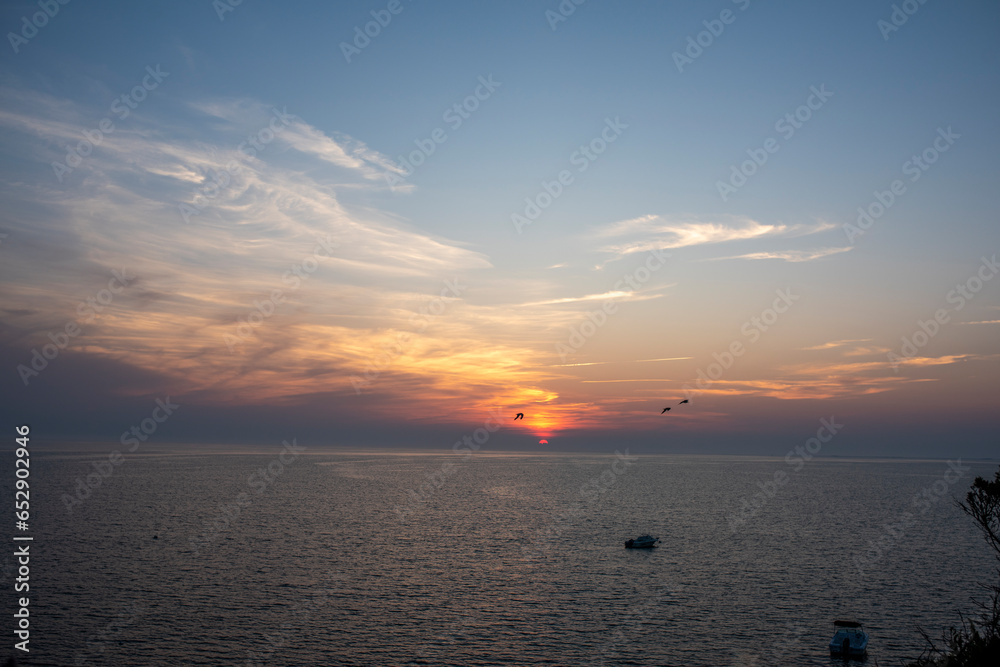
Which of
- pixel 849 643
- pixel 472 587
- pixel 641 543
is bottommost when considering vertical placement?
pixel 472 587

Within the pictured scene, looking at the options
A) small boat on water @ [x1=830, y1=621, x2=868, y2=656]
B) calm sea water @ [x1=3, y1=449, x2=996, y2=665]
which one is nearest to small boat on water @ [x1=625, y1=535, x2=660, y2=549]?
calm sea water @ [x1=3, y1=449, x2=996, y2=665]

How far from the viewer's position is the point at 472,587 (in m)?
74.7

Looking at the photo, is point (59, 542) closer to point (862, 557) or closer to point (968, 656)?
point (968, 656)

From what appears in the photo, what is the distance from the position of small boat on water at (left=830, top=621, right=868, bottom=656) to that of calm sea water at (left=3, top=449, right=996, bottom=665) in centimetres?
159

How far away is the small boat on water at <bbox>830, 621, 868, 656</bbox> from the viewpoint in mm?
54750

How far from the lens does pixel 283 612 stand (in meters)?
63.5

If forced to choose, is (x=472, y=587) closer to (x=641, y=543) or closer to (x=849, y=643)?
(x=641, y=543)

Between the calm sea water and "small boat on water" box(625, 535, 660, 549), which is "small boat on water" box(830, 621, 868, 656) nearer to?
the calm sea water

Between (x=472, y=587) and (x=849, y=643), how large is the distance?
136ft

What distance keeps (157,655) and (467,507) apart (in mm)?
108701

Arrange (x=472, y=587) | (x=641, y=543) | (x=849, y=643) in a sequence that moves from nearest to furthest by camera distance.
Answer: (x=849, y=643)
(x=472, y=587)
(x=641, y=543)

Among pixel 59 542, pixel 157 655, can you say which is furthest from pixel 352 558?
pixel 59 542

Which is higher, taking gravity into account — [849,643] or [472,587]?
[849,643]

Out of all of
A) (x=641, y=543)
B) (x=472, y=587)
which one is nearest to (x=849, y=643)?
(x=472, y=587)
